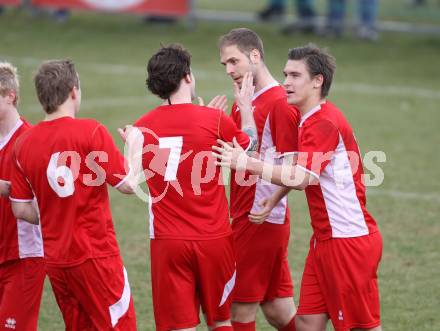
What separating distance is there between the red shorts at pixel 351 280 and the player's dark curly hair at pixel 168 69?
142cm

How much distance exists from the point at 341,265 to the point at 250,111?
1.15m

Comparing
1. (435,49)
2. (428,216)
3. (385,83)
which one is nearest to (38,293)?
(428,216)

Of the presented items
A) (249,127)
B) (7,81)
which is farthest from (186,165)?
(7,81)

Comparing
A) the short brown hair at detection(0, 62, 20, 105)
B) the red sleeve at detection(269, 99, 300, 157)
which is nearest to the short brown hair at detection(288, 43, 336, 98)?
the red sleeve at detection(269, 99, 300, 157)

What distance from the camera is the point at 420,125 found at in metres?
14.5

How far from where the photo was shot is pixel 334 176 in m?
6.10

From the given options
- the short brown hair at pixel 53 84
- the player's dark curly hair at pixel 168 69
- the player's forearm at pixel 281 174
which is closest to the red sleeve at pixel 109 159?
the short brown hair at pixel 53 84

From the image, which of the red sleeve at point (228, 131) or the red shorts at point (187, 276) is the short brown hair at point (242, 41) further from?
the red shorts at point (187, 276)

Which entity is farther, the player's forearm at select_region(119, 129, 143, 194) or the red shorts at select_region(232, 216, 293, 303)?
the red shorts at select_region(232, 216, 293, 303)

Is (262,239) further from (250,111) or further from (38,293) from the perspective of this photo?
(38,293)

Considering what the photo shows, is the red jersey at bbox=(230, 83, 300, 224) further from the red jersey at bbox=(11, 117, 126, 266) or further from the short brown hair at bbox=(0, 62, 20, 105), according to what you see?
the short brown hair at bbox=(0, 62, 20, 105)

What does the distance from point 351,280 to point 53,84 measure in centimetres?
223

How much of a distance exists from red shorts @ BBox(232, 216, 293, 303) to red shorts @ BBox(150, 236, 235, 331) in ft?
1.97

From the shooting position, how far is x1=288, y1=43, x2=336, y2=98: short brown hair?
6.18 metres
